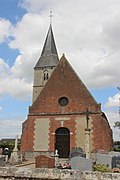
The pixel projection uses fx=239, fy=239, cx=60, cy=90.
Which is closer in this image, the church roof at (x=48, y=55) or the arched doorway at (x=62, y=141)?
the arched doorway at (x=62, y=141)

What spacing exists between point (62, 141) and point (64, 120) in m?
2.48

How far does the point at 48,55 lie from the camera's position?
56.8m

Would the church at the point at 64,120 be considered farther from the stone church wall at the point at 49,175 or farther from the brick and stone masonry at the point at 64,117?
the stone church wall at the point at 49,175

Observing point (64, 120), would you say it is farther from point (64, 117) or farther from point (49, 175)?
point (49, 175)

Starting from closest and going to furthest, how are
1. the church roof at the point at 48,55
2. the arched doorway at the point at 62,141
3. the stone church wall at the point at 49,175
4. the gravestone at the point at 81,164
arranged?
the stone church wall at the point at 49,175
the gravestone at the point at 81,164
the arched doorway at the point at 62,141
the church roof at the point at 48,55

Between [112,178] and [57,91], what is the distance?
24000 millimetres

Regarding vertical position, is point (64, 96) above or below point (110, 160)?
above

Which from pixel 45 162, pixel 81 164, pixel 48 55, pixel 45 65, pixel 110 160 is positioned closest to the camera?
pixel 45 162

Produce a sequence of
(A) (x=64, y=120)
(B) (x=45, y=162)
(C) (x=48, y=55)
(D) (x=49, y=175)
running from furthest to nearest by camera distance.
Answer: (C) (x=48, y=55), (A) (x=64, y=120), (B) (x=45, y=162), (D) (x=49, y=175)

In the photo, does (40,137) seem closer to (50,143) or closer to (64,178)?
(50,143)

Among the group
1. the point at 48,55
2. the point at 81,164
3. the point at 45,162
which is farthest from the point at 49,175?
the point at 48,55

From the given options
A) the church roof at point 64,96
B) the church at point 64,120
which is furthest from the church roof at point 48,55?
the church at point 64,120

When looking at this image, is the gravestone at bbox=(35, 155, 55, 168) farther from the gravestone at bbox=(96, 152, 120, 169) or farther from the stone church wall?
the gravestone at bbox=(96, 152, 120, 169)

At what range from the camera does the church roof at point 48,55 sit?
5609cm
